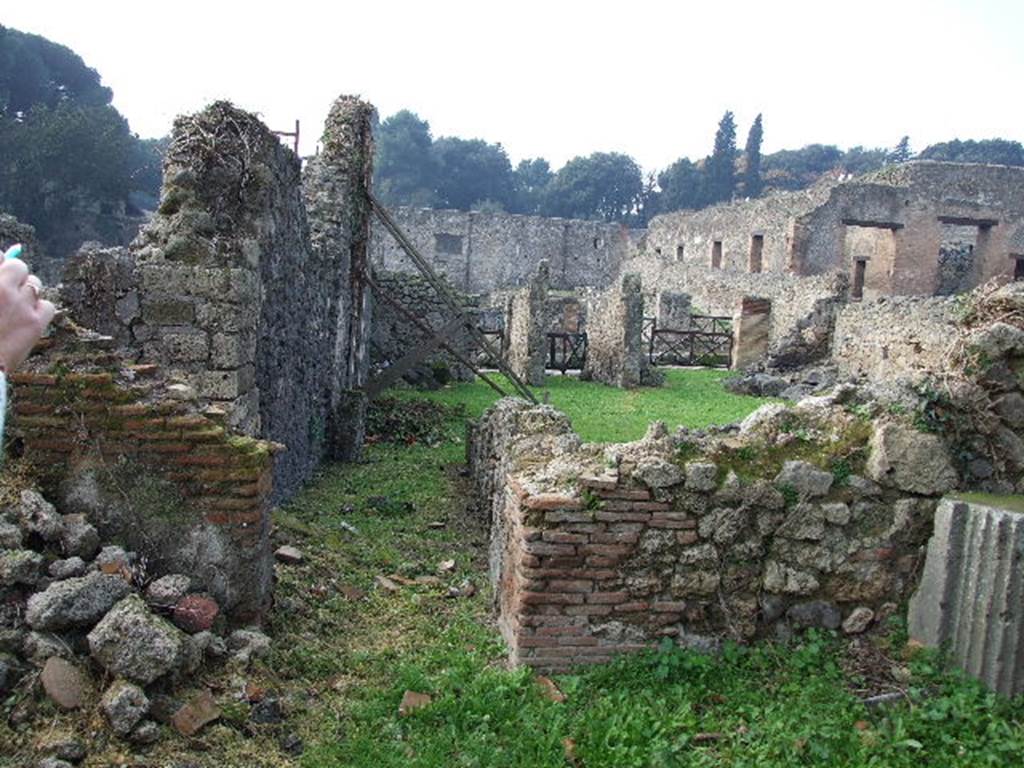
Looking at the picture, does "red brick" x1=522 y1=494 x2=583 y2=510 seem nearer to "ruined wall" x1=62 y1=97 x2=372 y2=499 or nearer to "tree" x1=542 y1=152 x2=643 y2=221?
"ruined wall" x1=62 y1=97 x2=372 y2=499

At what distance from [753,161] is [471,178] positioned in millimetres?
23036

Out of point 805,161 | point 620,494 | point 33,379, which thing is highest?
point 805,161

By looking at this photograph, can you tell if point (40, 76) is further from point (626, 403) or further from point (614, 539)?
point (614, 539)

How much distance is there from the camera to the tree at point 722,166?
74125 millimetres

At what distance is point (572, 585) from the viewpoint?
4.56 metres

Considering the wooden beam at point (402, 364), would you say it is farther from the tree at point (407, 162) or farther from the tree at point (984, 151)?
the tree at point (984, 151)

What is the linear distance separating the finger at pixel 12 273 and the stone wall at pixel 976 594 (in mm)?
3987

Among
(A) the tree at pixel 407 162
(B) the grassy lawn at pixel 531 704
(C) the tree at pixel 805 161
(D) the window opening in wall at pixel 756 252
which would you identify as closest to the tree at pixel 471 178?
(A) the tree at pixel 407 162

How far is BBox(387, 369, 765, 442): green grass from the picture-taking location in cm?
1346

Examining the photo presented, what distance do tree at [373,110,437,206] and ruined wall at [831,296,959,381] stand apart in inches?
2197

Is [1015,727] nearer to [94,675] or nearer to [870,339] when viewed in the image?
[94,675]

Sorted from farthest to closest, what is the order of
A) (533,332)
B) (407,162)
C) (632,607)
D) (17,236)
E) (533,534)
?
1. (407,162)
2. (533,332)
3. (17,236)
4. (632,607)
5. (533,534)

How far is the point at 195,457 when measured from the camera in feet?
14.5

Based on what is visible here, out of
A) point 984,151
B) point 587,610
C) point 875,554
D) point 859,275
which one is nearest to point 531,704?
point 587,610
